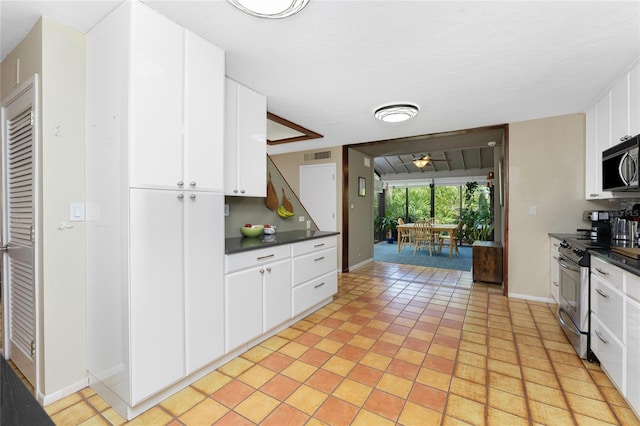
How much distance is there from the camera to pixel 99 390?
172cm

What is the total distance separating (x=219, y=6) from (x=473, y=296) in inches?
155

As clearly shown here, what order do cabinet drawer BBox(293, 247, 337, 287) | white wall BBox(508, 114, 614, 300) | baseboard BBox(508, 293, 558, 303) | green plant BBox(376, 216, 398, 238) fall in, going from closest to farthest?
1. cabinet drawer BBox(293, 247, 337, 287)
2. white wall BBox(508, 114, 614, 300)
3. baseboard BBox(508, 293, 558, 303)
4. green plant BBox(376, 216, 398, 238)

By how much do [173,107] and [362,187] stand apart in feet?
14.0

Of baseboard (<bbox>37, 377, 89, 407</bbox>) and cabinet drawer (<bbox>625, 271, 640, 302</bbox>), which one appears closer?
cabinet drawer (<bbox>625, 271, 640, 302</bbox>)

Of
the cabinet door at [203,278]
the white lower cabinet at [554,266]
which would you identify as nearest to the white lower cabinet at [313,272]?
the cabinet door at [203,278]

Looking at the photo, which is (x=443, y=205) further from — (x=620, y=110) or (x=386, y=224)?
(x=620, y=110)

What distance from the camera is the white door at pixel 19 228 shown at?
172cm

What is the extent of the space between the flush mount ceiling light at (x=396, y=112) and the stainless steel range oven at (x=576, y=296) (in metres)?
1.90

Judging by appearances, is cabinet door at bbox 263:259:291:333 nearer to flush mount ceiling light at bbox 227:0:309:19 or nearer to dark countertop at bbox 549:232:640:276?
flush mount ceiling light at bbox 227:0:309:19

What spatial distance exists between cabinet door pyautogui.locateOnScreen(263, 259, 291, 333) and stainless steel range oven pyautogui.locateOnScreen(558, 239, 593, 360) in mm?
2296

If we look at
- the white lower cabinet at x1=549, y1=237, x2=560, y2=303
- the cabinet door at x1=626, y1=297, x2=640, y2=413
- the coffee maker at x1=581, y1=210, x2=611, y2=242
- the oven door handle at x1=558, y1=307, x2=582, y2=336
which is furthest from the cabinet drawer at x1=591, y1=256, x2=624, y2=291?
the white lower cabinet at x1=549, y1=237, x2=560, y2=303

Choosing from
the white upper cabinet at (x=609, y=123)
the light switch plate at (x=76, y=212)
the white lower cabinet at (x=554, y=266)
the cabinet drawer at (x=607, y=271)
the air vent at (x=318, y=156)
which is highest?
the air vent at (x=318, y=156)

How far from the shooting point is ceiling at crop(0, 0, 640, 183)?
5.30ft

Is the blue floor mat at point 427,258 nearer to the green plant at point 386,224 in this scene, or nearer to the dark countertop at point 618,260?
the green plant at point 386,224
